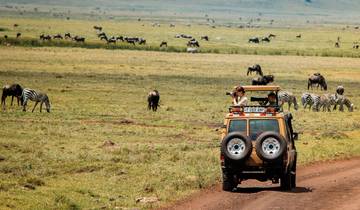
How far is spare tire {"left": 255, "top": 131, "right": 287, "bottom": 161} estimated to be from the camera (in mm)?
19641

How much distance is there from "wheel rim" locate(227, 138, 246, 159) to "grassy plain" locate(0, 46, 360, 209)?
192 cm

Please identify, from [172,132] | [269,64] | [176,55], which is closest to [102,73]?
[269,64]

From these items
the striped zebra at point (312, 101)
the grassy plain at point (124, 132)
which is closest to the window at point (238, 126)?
the grassy plain at point (124, 132)

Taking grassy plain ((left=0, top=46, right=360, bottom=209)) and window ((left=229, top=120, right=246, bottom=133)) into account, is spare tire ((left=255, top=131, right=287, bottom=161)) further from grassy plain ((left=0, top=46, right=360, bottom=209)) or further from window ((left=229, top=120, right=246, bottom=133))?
grassy plain ((left=0, top=46, right=360, bottom=209))

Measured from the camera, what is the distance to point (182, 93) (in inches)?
2251

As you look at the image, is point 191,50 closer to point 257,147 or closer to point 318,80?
point 318,80

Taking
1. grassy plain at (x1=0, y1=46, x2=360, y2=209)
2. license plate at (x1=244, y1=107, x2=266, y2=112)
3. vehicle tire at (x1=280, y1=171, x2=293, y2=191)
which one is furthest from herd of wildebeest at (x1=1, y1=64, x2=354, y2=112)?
vehicle tire at (x1=280, y1=171, x2=293, y2=191)

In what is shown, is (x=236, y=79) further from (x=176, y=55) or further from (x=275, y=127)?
(x=275, y=127)

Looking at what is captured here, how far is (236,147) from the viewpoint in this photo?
19.9 metres

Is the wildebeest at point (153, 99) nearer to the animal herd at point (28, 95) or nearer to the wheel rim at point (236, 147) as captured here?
the animal herd at point (28, 95)

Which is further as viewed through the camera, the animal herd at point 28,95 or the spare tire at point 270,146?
the animal herd at point 28,95

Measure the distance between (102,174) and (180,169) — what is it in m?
2.40

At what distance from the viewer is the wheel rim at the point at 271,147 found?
1967cm

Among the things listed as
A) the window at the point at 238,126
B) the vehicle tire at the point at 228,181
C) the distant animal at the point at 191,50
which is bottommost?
the vehicle tire at the point at 228,181
